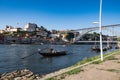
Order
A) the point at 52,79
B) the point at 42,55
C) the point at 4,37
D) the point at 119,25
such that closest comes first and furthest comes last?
1. the point at 52,79
2. the point at 42,55
3. the point at 119,25
4. the point at 4,37

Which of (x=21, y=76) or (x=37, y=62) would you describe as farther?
(x=37, y=62)

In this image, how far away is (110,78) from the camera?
12070 mm

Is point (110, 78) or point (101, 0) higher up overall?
point (101, 0)

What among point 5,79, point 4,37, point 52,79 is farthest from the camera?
point 4,37

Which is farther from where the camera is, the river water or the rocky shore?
the river water

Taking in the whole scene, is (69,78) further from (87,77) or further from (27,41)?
(27,41)

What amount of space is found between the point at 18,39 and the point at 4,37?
12.4m

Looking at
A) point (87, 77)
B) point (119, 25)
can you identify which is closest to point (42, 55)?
point (87, 77)

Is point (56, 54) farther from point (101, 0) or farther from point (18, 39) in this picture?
point (18, 39)

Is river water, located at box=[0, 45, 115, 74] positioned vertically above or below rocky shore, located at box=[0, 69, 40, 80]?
below

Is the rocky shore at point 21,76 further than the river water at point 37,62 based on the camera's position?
No

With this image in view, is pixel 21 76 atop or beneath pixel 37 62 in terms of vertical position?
atop

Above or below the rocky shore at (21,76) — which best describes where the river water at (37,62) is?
below

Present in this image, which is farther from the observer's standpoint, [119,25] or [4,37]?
[4,37]
